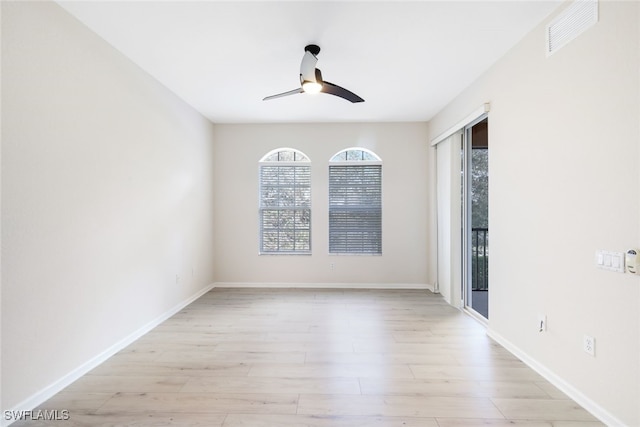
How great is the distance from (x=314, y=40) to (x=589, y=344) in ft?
9.46

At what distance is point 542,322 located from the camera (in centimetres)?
220

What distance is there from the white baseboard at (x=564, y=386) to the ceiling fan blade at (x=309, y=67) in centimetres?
285

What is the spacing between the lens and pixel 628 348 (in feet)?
5.16

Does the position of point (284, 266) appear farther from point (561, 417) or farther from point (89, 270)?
point (561, 417)

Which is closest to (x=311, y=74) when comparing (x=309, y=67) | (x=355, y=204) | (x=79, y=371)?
(x=309, y=67)

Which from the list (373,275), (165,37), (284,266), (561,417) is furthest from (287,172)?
(561,417)

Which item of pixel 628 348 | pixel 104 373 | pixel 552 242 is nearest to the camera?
pixel 628 348

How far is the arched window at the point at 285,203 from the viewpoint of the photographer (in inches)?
191

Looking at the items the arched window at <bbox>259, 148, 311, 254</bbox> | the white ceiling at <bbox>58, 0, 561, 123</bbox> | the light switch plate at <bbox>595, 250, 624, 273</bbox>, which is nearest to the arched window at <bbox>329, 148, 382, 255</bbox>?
the arched window at <bbox>259, 148, 311, 254</bbox>

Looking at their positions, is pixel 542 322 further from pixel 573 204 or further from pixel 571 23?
pixel 571 23

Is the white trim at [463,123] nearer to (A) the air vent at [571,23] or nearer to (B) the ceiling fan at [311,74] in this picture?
(A) the air vent at [571,23]

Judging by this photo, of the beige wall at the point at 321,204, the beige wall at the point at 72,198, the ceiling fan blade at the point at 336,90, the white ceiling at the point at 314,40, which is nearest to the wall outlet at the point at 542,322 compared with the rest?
the white ceiling at the point at 314,40

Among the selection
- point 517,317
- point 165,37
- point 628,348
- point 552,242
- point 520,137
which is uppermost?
point 165,37

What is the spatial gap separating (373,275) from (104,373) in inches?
140
